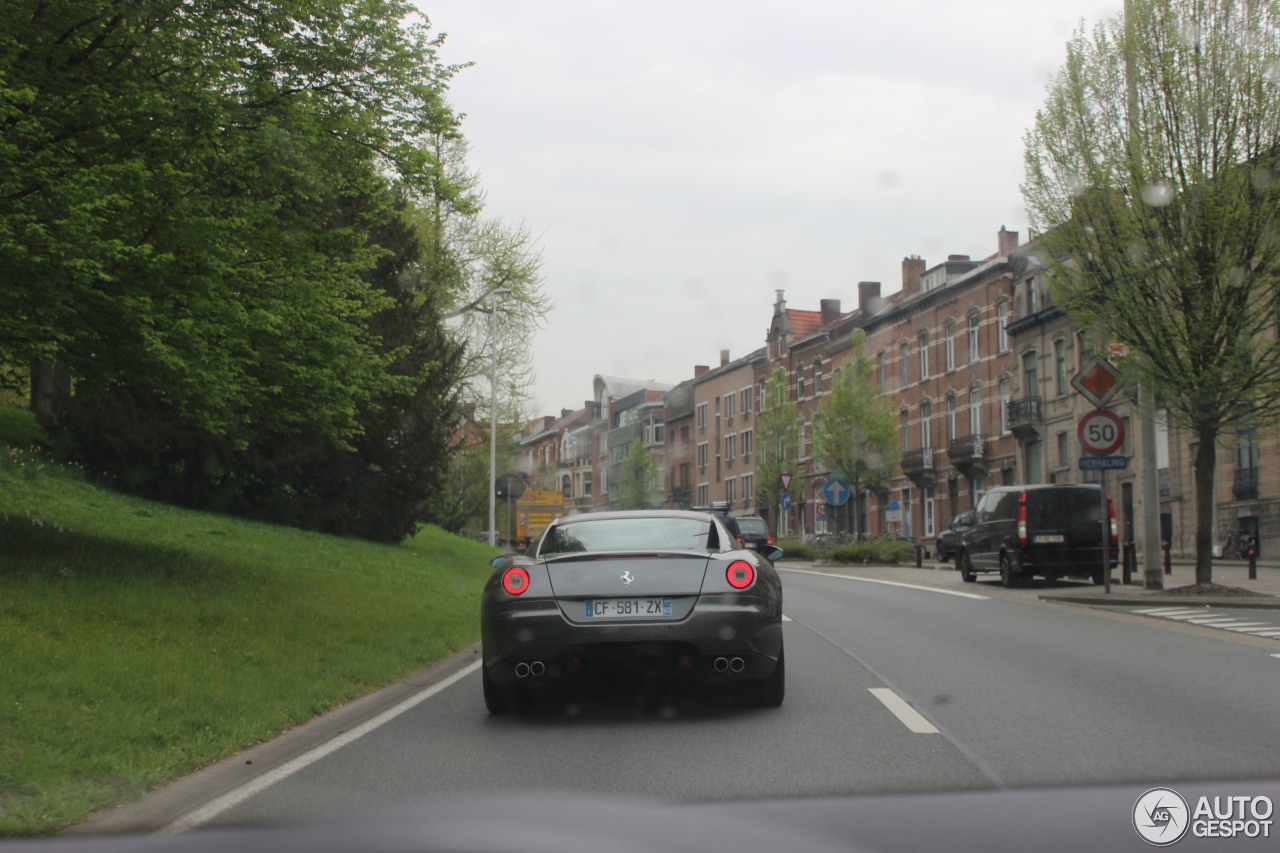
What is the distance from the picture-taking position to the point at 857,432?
5269 centimetres

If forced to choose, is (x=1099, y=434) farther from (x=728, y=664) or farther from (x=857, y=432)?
(x=857, y=432)

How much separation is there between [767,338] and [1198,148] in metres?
61.6

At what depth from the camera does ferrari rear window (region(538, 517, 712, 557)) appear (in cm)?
839

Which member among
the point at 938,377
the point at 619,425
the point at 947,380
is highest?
the point at 619,425

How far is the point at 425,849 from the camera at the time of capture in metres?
2.17

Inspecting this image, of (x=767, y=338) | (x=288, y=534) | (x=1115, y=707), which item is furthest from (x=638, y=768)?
(x=767, y=338)

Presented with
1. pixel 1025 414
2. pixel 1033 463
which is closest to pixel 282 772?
pixel 1025 414

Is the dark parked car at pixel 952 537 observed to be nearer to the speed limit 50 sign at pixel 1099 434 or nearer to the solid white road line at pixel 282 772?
the speed limit 50 sign at pixel 1099 434

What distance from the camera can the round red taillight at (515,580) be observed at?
803 centimetres

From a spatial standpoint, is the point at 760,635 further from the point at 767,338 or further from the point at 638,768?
the point at 767,338

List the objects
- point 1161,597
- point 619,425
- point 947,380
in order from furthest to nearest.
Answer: point 619,425 → point 947,380 → point 1161,597

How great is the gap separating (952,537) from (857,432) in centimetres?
1410

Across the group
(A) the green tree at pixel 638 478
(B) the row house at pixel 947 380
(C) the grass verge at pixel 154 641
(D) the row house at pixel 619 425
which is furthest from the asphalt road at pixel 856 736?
(D) the row house at pixel 619 425

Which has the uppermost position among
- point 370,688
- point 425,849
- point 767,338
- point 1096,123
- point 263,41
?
point 767,338
